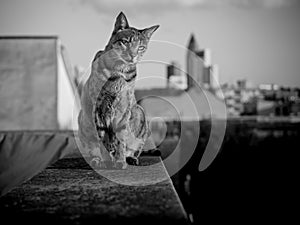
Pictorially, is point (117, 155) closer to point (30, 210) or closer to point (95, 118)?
point (95, 118)

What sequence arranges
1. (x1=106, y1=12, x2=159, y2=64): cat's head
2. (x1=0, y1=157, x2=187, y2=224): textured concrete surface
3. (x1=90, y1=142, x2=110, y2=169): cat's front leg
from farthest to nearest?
(x1=90, y1=142, x2=110, y2=169): cat's front leg, (x1=106, y1=12, x2=159, y2=64): cat's head, (x1=0, y1=157, x2=187, y2=224): textured concrete surface

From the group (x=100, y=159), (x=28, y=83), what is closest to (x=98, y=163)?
(x=100, y=159)

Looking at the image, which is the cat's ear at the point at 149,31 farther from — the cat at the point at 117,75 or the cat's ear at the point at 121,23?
the cat's ear at the point at 121,23

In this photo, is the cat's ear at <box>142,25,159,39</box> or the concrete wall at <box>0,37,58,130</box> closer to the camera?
the cat's ear at <box>142,25,159,39</box>

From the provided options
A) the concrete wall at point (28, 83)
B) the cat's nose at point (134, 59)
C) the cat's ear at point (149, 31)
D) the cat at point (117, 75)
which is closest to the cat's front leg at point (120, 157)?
the cat at point (117, 75)

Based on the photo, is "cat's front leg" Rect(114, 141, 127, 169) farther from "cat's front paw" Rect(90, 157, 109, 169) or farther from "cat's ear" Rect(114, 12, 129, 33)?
"cat's ear" Rect(114, 12, 129, 33)

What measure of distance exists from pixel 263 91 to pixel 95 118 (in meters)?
46.2

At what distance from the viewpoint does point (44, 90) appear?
8906 millimetres

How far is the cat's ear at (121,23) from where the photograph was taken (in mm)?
2488

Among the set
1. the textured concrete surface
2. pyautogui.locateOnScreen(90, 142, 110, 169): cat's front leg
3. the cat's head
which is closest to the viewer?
the textured concrete surface

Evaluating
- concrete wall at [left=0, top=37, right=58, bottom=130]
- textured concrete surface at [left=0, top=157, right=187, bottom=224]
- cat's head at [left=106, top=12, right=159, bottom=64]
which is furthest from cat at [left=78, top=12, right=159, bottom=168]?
concrete wall at [left=0, top=37, right=58, bottom=130]

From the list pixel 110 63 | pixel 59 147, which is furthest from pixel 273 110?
pixel 110 63

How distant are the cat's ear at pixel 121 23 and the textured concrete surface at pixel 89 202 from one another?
1.00 m

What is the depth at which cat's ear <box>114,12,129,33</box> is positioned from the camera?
249 centimetres
